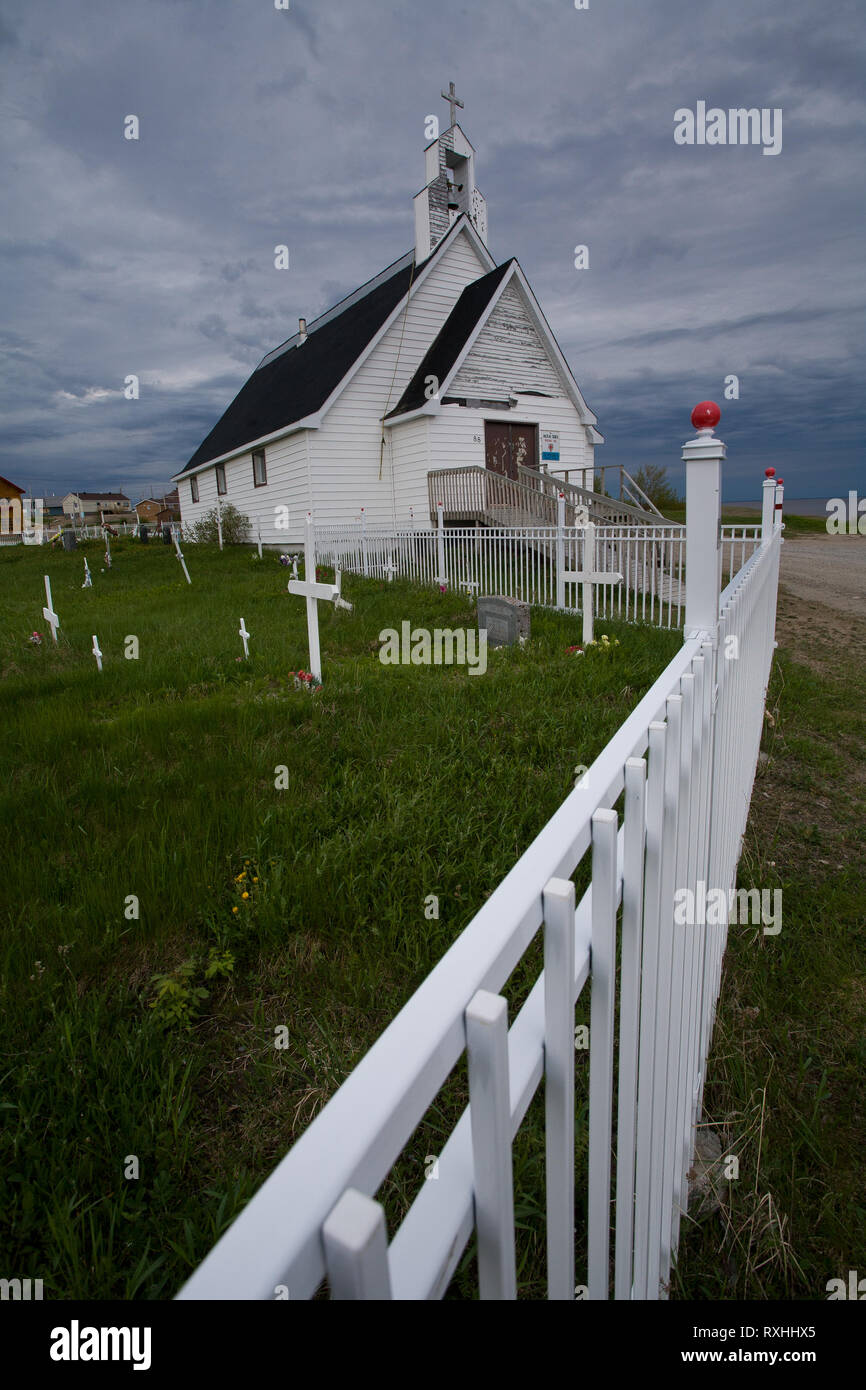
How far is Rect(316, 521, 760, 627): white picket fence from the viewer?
984 cm

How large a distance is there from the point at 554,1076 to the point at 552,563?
37.3 ft

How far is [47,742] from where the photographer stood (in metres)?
5.14

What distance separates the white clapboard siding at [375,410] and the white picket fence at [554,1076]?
16418mm

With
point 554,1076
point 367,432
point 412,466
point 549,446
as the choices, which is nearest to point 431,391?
point 412,466

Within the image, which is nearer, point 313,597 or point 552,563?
point 313,597

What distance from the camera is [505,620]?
834cm

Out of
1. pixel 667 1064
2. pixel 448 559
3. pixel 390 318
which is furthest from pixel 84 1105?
pixel 390 318

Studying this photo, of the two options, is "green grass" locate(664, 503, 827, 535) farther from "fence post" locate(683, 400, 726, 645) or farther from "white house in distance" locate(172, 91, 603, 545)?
"fence post" locate(683, 400, 726, 645)

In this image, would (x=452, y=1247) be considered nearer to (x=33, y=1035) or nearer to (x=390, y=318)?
(x=33, y=1035)

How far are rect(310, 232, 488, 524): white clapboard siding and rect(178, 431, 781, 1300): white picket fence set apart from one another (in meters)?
16.4

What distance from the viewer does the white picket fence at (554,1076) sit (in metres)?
0.55

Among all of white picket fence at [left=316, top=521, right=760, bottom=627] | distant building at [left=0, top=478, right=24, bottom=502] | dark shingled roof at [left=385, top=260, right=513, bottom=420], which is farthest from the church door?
distant building at [left=0, top=478, right=24, bottom=502]

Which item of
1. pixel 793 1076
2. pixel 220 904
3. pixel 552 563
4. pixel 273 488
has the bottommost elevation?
pixel 793 1076

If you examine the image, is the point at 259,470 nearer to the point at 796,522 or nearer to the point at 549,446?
the point at 549,446
